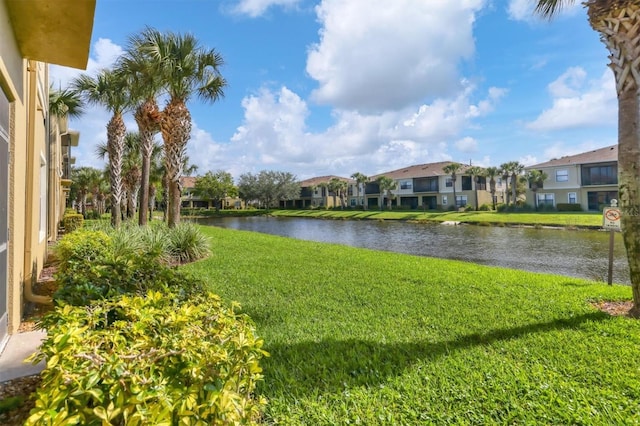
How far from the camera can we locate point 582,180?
3856cm

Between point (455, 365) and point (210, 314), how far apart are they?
9.07 feet

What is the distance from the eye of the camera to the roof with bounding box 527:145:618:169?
36.8 m

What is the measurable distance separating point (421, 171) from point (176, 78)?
48193 millimetres

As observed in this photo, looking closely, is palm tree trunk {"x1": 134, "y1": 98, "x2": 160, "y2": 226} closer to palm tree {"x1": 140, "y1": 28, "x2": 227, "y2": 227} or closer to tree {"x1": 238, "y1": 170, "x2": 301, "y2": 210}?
palm tree {"x1": 140, "y1": 28, "x2": 227, "y2": 227}

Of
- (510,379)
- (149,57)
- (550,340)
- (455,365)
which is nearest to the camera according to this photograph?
(510,379)

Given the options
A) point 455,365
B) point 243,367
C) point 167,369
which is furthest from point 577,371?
point 167,369

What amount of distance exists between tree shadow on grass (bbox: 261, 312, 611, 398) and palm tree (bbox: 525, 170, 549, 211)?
42824 millimetres

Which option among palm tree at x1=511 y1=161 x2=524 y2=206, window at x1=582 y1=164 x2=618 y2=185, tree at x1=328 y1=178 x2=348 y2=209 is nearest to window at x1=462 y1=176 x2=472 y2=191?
palm tree at x1=511 y1=161 x2=524 y2=206

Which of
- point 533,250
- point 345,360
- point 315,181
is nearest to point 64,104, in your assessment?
point 345,360

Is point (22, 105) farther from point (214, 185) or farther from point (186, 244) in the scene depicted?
point (214, 185)

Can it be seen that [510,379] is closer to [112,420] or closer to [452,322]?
[452,322]

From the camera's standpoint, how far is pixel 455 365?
377 cm

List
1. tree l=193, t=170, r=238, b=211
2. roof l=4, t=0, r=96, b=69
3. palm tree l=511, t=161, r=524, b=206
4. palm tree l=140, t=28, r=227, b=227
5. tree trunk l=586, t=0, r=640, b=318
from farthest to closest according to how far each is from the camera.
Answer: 1. tree l=193, t=170, r=238, b=211
2. palm tree l=511, t=161, r=524, b=206
3. palm tree l=140, t=28, r=227, b=227
4. tree trunk l=586, t=0, r=640, b=318
5. roof l=4, t=0, r=96, b=69

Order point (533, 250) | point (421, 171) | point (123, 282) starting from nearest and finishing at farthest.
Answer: point (123, 282) → point (533, 250) → point (421, 171)
